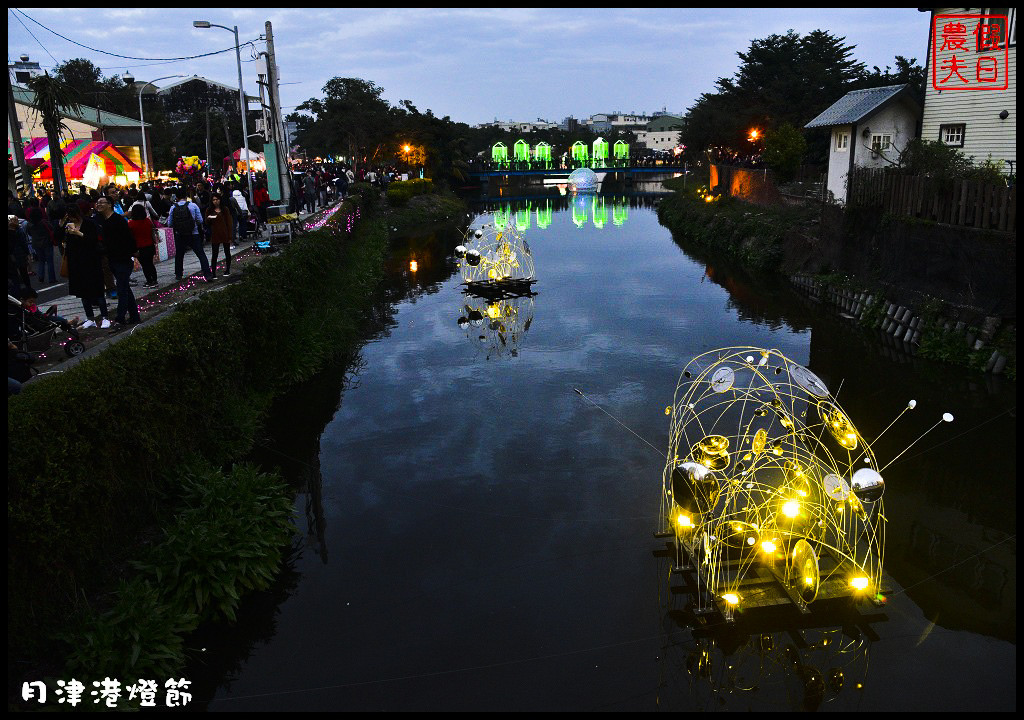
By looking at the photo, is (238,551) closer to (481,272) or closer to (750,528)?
(750,528)

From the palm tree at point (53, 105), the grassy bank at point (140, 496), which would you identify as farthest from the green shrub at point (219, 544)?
the palm tree at point (53, 105)

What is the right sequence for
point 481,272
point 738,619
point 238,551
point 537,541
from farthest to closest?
1. point 481,272
2. point 537,541
3. point 238,551
4. point 738,619

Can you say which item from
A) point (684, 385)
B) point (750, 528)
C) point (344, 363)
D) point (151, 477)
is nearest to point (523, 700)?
point (750, 528)

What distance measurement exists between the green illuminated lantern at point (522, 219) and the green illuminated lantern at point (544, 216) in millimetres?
919

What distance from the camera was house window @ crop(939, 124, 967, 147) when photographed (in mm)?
25891

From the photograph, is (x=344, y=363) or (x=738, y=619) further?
(x=344, y=363)

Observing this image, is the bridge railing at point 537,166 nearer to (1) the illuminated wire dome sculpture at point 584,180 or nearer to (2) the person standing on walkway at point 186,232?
(1) the illuminated wire dome sculpture at point 584,180

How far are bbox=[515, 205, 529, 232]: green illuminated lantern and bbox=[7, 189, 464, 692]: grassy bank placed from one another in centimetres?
3851

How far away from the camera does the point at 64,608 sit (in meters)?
7.07

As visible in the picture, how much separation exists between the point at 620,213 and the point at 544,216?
6117 millimetres

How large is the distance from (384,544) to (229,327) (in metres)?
4.51

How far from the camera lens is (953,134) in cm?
2638

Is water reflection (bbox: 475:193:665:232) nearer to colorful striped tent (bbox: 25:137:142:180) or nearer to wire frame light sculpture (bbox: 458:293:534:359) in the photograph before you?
colorful striped tent (bbox: 25:137:142:180)

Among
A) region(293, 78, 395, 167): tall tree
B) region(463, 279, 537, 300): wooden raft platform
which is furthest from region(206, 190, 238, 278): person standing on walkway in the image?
region(293, 78, 395, 167): tall tree
